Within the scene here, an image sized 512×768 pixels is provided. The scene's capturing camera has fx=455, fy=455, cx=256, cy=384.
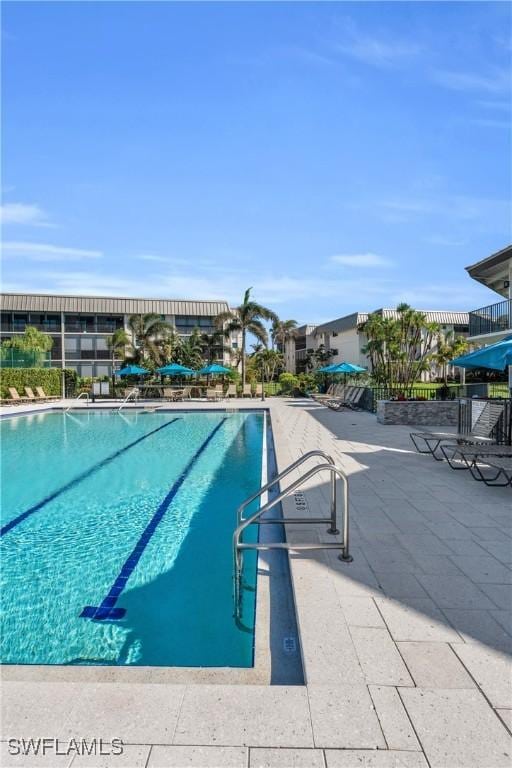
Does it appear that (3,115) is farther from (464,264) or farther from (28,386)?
(28,386)

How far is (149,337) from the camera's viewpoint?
33.9 meters

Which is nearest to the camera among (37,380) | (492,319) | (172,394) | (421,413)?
(421,413)

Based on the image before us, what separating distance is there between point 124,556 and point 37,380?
25326 mm

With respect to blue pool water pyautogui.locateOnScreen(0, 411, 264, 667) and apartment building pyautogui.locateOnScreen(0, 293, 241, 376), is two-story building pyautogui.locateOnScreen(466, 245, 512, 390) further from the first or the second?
apartment building pyautogui.locateOnScreen(0, 293, 241, 376)

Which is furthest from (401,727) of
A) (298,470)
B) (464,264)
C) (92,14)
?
(464,264)

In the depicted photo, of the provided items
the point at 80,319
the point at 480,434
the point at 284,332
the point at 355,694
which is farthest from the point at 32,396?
the point at 284,332

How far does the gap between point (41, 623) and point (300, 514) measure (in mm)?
2663

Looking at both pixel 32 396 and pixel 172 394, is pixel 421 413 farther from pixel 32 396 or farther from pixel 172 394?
pixel 32 396

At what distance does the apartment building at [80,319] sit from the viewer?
43750 mm

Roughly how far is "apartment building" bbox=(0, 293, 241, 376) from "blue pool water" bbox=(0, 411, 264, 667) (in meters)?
34.4

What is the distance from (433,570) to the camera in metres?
3.62

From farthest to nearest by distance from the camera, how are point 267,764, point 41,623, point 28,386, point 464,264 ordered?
1. point 28,386
2. point 464,264
3. point 41,623
4. point 267,764

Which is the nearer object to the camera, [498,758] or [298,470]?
[498,758]

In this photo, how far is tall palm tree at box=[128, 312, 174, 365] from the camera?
111 ft
